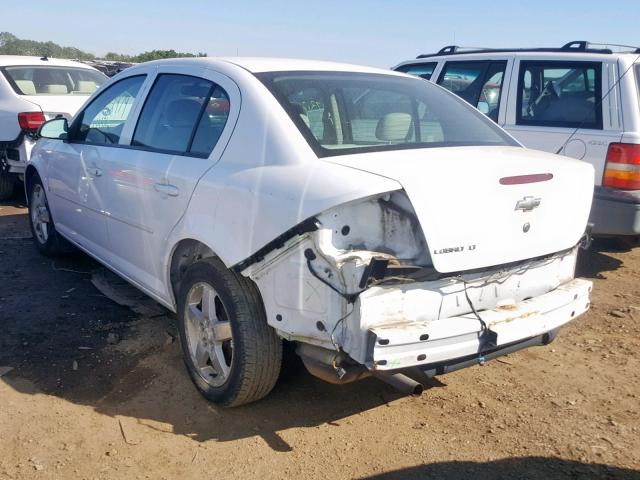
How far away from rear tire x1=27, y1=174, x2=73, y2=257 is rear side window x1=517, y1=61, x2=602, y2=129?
439 centimetres

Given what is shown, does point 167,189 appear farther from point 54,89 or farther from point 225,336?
point 54,89

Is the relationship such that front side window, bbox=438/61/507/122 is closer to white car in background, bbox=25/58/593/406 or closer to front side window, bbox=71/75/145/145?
white car in background, bbox=25/58/593/406

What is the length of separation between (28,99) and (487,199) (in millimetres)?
7381

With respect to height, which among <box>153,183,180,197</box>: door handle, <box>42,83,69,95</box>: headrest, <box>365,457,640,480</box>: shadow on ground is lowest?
<box>365,457,640,480</box>: shadow on ground

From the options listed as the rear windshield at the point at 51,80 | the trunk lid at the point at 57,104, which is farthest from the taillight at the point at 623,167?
the rear windshield at the point at 51,80

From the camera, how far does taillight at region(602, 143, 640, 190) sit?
525 cm

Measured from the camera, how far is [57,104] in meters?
8.45

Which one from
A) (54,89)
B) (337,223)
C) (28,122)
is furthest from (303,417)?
(54,89)

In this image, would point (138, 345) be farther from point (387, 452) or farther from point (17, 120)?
point (17, 120)

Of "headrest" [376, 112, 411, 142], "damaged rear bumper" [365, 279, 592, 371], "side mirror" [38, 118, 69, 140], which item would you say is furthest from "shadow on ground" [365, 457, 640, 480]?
"side mirror" [38, 118, 69, 140]

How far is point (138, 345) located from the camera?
4199 mm

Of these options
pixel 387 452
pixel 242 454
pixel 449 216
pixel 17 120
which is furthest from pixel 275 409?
pixel 17 120

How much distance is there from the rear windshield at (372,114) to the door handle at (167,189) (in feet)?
2.47

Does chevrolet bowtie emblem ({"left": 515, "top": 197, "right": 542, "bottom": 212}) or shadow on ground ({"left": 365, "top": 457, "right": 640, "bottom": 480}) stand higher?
chevrolet bowtie emblem ({"left": 515, "top": 197, "right": 542, "bottom": 212})
